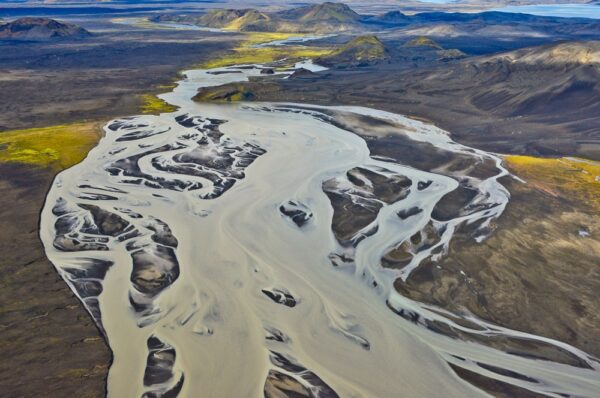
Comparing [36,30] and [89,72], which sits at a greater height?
[89,72]

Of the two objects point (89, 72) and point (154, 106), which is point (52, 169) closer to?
point (154, 106)

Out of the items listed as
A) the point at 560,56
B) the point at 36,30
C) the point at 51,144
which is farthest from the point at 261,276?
the point at 36,30

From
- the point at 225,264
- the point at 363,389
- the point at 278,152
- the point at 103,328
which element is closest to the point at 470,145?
the point at 278,152

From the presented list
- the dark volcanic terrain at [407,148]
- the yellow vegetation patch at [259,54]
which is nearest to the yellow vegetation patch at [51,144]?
the dark volcanic terrain at [407,148]

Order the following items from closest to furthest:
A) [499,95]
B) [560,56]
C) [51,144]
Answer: [51,144] < [499,95] < [560,56]

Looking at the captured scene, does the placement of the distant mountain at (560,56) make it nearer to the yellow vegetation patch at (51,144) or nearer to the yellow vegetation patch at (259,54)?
the yellow vegetation patch at (259,54)

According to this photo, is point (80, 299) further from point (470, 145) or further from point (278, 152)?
point (470, 145)

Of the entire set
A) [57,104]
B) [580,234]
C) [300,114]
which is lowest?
[57,104]
